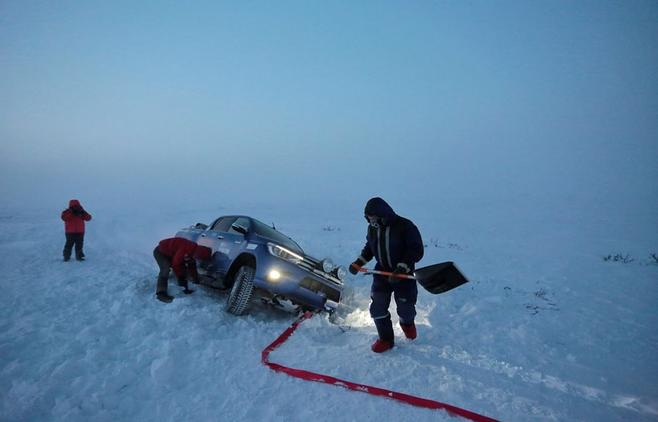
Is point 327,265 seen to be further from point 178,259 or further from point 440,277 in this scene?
point 178,259

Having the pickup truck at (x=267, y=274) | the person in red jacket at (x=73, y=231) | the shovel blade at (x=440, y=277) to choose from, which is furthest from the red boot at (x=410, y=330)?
the person in red jacket at (x=73, y=231)

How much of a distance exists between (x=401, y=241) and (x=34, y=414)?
3707 millimetres

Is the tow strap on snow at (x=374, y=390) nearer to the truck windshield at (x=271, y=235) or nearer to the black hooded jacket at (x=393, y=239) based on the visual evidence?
the black hooded jacket at (x=393, y=239)

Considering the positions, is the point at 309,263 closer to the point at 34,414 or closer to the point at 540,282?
the point at 34,414

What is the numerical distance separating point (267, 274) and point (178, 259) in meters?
1.67

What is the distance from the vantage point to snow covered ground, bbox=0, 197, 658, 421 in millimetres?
2848

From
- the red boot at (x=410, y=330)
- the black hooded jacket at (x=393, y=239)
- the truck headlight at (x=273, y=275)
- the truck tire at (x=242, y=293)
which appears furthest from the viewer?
the truck tire at (x=242, y=293)

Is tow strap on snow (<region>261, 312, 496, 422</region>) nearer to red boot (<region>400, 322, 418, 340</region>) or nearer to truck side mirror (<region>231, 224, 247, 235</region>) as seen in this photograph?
red boot (<region>400, 322, 418, 340</region>)

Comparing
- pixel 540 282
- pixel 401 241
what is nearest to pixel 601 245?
pixel 540 282

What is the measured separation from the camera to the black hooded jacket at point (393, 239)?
156 inches

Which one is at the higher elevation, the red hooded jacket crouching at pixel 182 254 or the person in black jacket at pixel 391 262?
the person in black jacket at pixel 391 262

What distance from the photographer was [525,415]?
273 cm

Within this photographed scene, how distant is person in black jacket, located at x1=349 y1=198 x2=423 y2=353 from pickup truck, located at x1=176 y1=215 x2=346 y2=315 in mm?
1047

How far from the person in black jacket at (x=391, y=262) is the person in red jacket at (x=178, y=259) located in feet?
9.96
